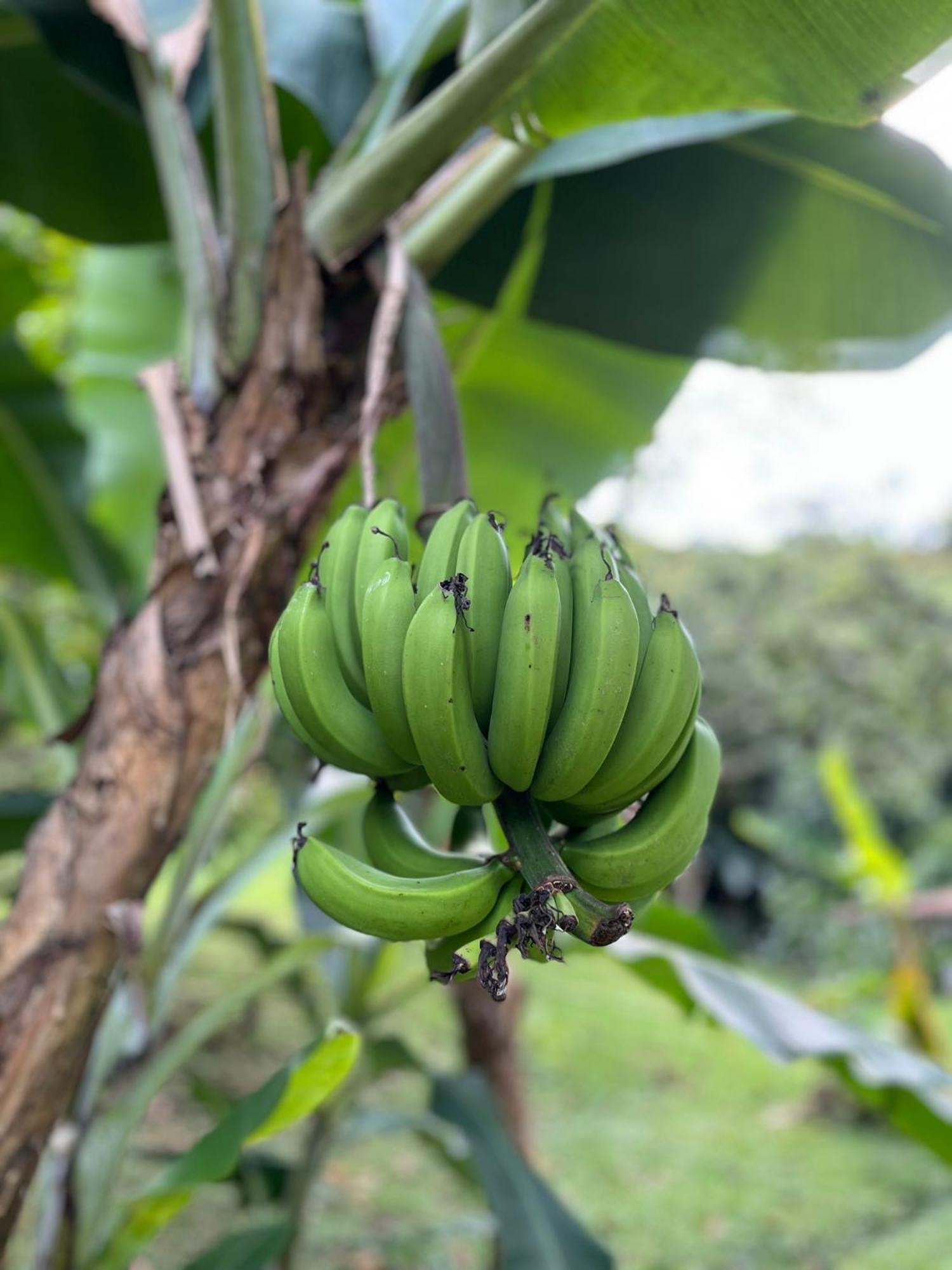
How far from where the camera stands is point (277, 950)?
219cm

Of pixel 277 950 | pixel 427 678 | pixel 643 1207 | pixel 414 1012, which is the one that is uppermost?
pixel 427 678

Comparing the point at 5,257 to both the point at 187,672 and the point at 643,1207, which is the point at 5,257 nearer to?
the point at 187,672

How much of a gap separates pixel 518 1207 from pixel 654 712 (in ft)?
3.84

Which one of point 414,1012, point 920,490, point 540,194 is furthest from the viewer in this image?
point 920,490

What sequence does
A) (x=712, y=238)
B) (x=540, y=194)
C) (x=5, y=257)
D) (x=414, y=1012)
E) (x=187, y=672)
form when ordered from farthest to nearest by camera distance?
(x=414, y=1012) → (x=5, y=257) → (x=712, y=238) → (x=540, y=194) → (x=187, y=672)

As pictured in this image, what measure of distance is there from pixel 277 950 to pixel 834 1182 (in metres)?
2.58

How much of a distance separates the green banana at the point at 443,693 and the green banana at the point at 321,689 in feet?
0.23

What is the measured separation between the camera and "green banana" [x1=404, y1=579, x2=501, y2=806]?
0.61 m

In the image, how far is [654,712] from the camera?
25.7 inches

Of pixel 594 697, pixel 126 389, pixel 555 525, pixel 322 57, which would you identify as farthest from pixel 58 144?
pixel 594 697

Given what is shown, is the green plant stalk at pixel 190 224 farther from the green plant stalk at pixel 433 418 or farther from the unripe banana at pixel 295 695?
the unripe banana at pixel 295 695

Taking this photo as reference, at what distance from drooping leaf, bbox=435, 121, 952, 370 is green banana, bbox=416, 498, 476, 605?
3.16 feet

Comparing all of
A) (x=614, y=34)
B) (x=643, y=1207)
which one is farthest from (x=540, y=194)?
(x=643, y=1207)

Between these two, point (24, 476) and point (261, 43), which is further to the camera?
point (24, 476)
